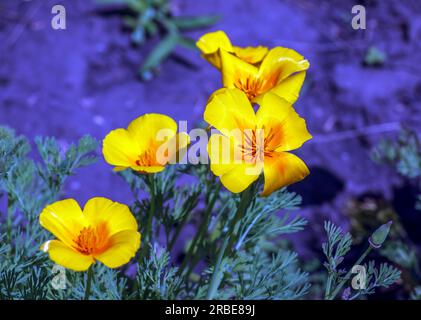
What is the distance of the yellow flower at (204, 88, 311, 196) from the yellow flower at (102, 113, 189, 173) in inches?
4.8

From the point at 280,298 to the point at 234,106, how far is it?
1.74 feet

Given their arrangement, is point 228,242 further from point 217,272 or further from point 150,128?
point 150,128

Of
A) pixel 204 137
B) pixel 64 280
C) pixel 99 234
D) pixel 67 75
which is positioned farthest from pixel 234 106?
pixel 67 75

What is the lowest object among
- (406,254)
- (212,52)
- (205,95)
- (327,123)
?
(406,254)

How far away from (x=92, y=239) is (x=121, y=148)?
21 cm

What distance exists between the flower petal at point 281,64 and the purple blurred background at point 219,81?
1.16 metres

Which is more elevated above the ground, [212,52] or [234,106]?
[212,52]

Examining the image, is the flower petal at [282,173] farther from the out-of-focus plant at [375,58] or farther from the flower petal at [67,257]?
the out-of-focus plant at [375,58]

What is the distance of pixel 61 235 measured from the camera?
1171 millimetres

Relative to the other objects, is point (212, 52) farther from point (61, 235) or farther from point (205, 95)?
point (205, 95)

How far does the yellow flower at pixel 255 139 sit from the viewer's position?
113 cm

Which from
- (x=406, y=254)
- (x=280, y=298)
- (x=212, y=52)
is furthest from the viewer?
(x=406, y=254)

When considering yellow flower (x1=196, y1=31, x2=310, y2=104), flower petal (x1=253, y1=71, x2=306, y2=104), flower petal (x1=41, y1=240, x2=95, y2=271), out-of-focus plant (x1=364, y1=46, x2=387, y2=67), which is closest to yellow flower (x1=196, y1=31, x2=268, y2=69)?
yellow flower (x1=196, y1=31, x2=310, y2=104)

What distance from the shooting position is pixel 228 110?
118 centimetres
